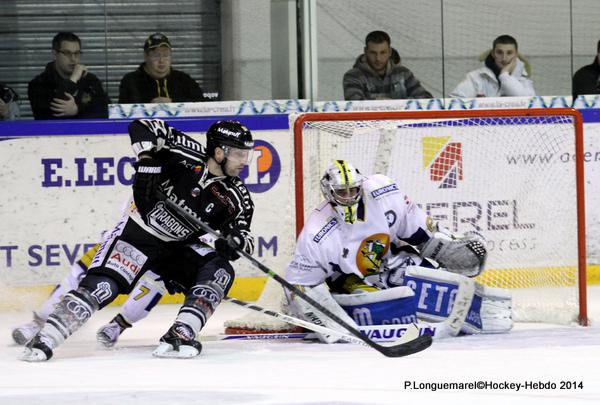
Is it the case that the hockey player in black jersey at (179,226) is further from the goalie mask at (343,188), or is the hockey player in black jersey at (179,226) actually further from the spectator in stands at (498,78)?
the spectator in stands at (498,78)

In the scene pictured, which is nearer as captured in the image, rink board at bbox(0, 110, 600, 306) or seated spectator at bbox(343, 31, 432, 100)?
rink board at bbox(0, 110, 600, 306)

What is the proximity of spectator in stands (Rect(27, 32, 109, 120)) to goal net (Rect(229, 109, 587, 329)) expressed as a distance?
1498 mm

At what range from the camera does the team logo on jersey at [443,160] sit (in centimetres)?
650

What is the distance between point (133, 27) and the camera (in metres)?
6.76

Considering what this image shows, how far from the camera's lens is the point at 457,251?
5.43 m

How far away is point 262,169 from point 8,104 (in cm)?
141

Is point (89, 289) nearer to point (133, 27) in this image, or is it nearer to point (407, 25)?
point (133, 27)

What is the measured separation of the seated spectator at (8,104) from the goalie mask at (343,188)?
2184 mm

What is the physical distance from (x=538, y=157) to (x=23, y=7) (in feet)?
9.28

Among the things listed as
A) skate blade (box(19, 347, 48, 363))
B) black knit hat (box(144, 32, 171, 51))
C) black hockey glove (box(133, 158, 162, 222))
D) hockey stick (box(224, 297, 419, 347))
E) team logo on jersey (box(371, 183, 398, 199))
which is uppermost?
black knit hat (box(144, 32, 171, 51))

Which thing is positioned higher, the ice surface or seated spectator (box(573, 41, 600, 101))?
seated spectator (box(573, 41, 600, 101))

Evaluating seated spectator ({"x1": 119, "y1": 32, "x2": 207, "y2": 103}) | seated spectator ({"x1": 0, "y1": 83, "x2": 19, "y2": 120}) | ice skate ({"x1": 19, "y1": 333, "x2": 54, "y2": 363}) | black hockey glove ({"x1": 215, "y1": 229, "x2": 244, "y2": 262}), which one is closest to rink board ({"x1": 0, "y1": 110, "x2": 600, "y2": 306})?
seated spectator ({"x1": 0, "y1": 83, "x2": 19, "y2": 120})

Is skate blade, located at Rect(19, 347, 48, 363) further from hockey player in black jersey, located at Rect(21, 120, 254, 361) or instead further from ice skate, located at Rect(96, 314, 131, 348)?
ice skate, located at Rect(96, 314, 131, 348)

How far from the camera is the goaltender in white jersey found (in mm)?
5160
